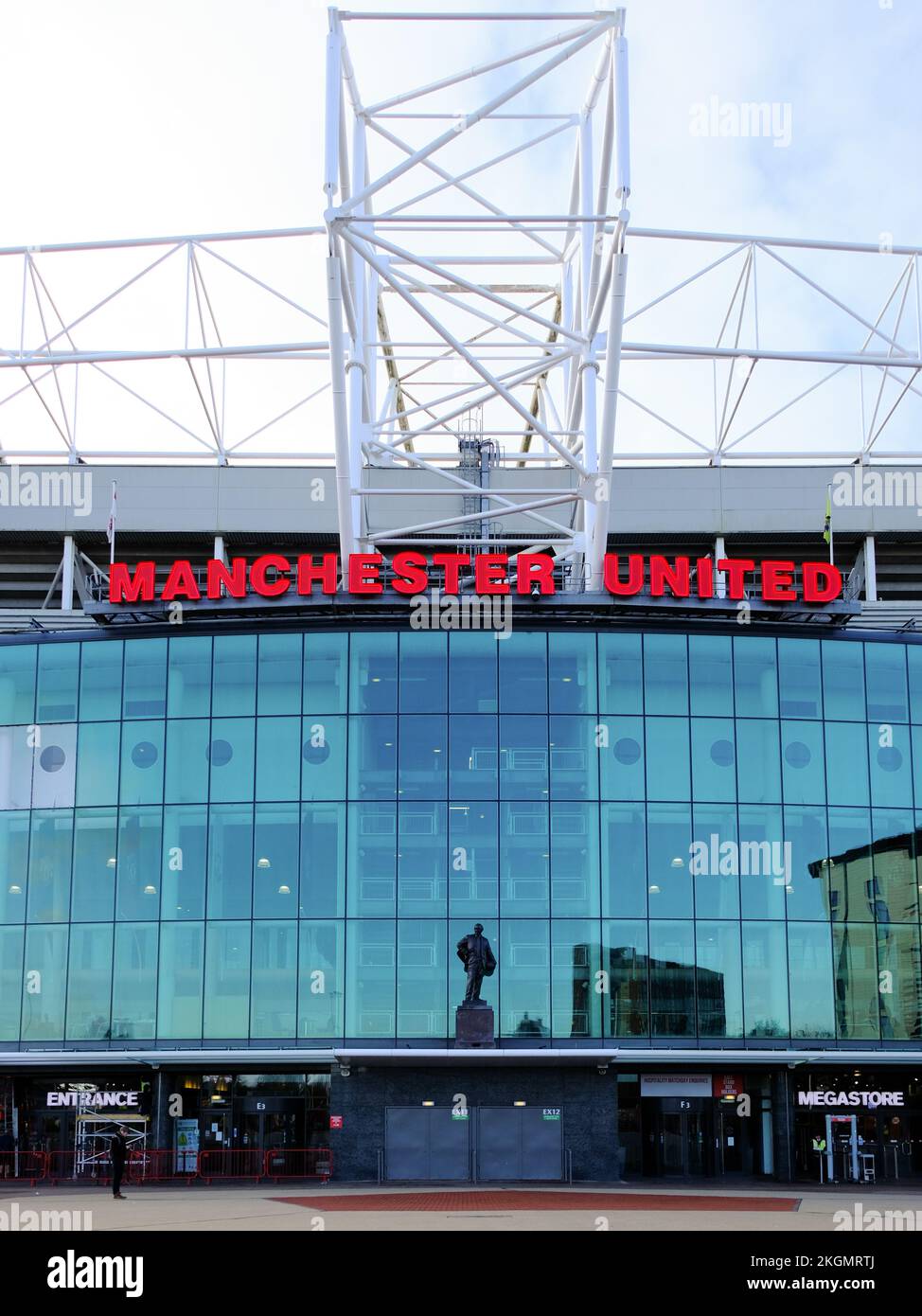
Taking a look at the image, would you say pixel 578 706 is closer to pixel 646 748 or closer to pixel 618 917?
pixel 646 748

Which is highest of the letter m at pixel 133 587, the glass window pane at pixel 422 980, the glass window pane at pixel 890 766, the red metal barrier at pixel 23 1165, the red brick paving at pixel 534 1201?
the letter m at pixel 133 587

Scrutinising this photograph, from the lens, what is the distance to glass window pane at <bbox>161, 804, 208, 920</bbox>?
48.0 m

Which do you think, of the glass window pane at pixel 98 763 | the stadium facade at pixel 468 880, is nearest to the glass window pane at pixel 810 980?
the stadium facade at pixel 468 880

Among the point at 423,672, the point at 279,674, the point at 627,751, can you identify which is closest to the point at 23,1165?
the point at 279,674

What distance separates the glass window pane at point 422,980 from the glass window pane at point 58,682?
12516mm

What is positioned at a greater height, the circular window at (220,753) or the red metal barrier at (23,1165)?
the circular window at (220,753)

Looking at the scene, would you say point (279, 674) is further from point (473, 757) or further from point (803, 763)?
point (803, 763)

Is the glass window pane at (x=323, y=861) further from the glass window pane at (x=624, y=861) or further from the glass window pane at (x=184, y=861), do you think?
the glass window pane at (x=624, y=861)

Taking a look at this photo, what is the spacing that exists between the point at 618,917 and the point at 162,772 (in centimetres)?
1437

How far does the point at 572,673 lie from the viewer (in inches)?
1951

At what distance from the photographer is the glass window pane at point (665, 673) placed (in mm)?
49406

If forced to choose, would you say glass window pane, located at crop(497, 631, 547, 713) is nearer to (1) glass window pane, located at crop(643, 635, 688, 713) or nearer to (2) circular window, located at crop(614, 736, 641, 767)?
(2) circular window, located at crop(614, 736, 641, 767)

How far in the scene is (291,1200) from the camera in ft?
125

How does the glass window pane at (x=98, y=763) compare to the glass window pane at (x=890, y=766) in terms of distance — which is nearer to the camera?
the glass window pane at (x=98, y=763)
